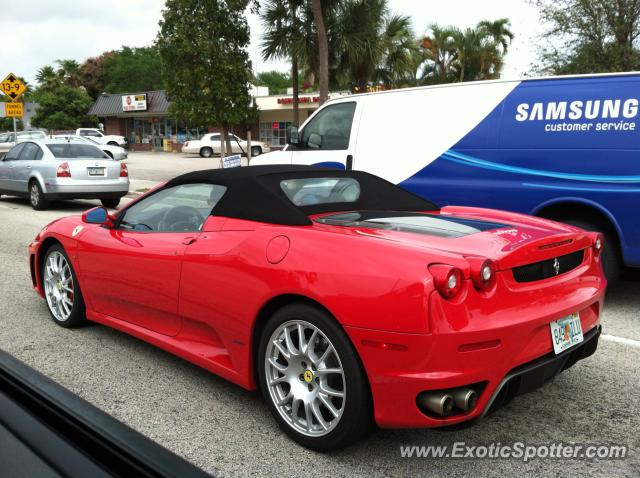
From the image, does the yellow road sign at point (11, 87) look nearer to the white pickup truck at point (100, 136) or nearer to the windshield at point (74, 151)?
the windshield at point (74, 151)

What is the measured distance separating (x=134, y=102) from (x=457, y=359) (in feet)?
164

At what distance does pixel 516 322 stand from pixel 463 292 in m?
0.28

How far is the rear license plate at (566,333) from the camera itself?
288 centimetres

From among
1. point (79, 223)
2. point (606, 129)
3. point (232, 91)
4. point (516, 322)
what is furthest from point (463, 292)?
point (232, 91)

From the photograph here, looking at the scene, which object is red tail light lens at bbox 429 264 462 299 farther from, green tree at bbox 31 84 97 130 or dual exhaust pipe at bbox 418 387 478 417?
green tree at bbox 31 84 97 130

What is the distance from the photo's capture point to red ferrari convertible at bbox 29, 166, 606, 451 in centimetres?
256

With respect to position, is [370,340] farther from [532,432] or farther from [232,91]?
[232,91]

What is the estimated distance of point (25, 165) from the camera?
1346cm

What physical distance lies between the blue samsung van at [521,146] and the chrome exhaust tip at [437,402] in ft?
12.3

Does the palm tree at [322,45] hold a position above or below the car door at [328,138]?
above

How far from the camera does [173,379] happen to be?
12.5 ft

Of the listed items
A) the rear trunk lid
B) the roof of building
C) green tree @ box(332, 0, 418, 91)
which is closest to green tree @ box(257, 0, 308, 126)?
green tree @ box(332, 0, 418, 91)

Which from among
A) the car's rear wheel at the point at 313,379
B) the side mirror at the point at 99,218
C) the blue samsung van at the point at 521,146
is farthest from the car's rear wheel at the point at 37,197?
the car's rear wheel at the point at 313,379

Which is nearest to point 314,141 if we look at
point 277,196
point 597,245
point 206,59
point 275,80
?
point 277,196
